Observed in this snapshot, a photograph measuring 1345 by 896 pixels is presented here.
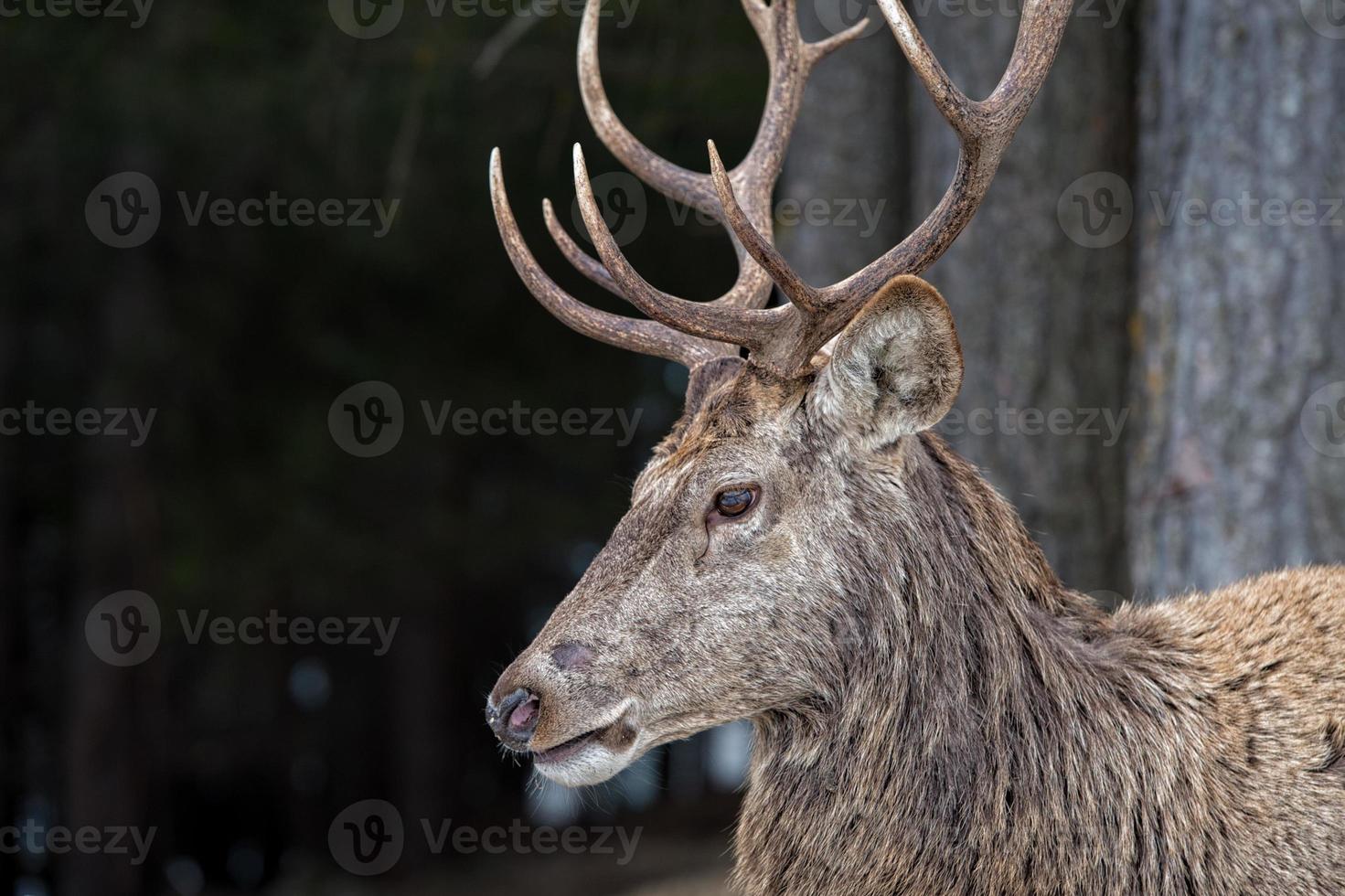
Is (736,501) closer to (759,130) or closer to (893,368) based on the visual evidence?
(893,368)

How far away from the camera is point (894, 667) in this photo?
3203 millimetres

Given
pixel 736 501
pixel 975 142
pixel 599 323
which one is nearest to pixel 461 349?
pixel 599 323

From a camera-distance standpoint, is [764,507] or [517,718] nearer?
[517,718]

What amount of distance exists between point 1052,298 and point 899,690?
2.52 metres

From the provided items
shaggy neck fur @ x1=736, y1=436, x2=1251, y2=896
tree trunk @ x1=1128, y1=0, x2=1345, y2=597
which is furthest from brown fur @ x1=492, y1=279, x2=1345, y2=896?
tree trunk @ x1=1128, y1=0, x2=1345, y2=597

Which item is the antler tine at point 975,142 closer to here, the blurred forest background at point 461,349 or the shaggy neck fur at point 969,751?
the shaggy neck fur at point 969,751

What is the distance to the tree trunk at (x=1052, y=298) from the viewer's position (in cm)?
525

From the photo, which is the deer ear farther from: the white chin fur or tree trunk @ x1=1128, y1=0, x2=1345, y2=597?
tree trunk @ x1=1128, y1=0, x2=1345, y2=597

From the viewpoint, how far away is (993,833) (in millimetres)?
3119

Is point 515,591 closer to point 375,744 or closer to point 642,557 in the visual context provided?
point 375,744

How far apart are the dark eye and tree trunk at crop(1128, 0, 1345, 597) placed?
213cm

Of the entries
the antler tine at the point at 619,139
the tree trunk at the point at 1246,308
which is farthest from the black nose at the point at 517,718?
the tree trunk at the point at 1246,308

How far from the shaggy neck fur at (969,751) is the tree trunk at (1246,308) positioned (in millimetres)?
1474

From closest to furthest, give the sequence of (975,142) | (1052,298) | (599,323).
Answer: (975,142), (599,323), (1052,298)
